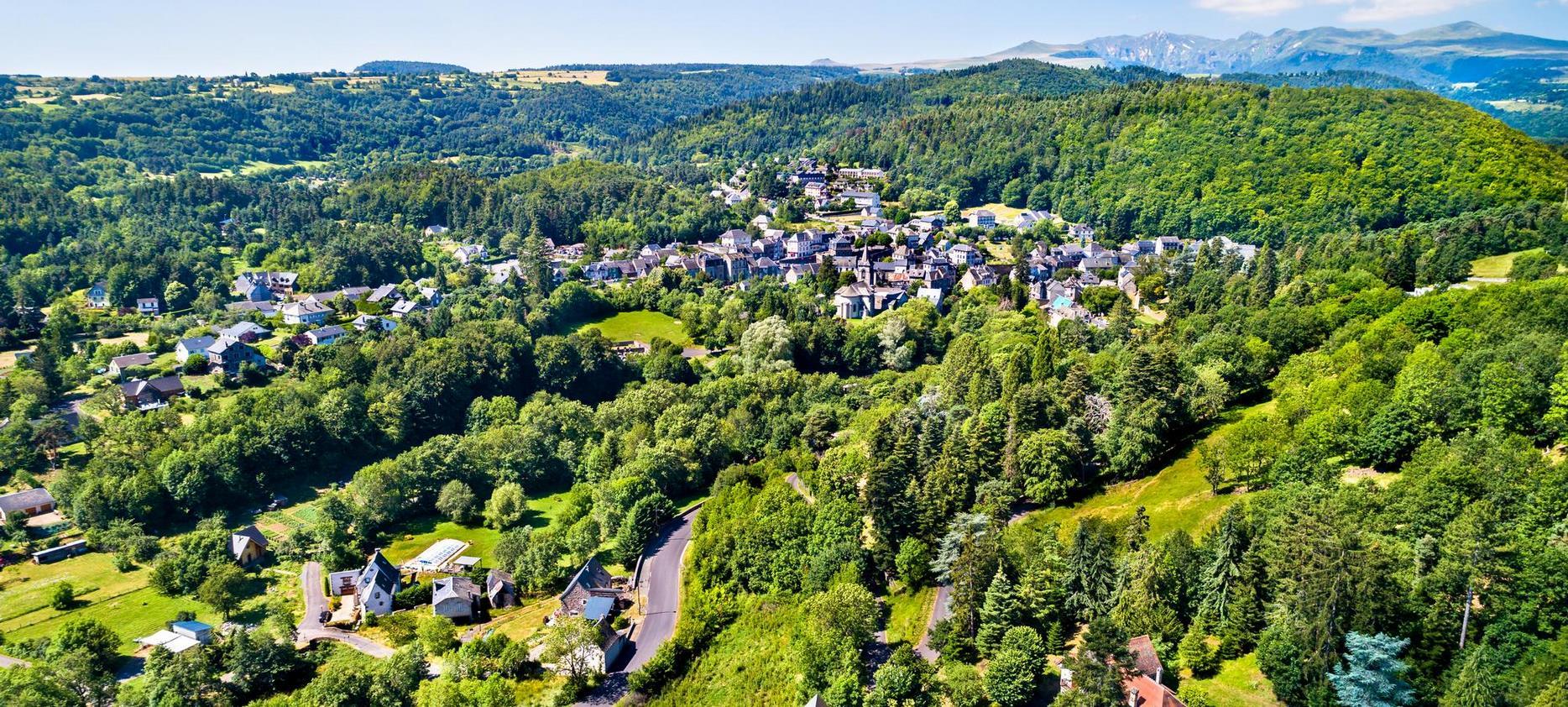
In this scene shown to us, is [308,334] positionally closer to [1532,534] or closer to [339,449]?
[339,449]

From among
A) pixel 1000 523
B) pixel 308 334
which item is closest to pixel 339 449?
pixel 308 334

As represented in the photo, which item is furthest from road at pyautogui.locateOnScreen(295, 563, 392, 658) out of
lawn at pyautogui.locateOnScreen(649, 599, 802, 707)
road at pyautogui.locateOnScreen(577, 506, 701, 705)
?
lawn at pyautogui.locateOnScreen(649, 599, 802, 707)

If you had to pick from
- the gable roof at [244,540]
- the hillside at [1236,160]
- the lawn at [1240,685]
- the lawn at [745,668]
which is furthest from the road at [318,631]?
the hillside at [1236,160]

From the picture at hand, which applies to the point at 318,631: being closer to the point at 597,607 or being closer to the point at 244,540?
the point at 244,540

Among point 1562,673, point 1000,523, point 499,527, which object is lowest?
point 499,527

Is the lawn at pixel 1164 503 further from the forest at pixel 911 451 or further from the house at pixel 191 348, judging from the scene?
the house at pixel 191 348

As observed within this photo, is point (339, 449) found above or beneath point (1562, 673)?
beneath
